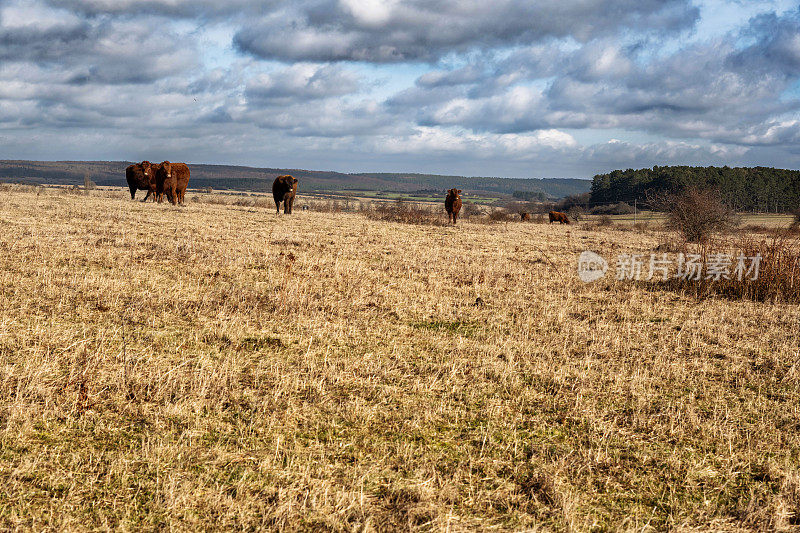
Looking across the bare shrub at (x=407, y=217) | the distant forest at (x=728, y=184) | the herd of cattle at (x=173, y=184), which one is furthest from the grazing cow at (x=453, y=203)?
the distant forest at (x=728, y=184)

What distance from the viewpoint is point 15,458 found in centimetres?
359

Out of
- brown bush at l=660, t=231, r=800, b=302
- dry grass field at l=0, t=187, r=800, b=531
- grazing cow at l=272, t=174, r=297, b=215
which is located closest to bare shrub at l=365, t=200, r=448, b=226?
grazing cow at l=272, t=174, r=297, b=215

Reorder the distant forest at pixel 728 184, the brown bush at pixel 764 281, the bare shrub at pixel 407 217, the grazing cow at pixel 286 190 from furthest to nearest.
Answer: the distant forest at pixel 728 184
the bare shrub at pixel 407 217
the grazing cow at pixel 286 190
the brown bush at pixel 764 281

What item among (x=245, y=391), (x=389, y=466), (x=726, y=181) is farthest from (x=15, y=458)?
(x=726, y=181)

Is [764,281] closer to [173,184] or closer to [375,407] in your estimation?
[375,407]

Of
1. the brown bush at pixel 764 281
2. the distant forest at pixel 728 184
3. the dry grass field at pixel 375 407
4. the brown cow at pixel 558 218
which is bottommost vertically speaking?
the dry grass field at pixel 375 407

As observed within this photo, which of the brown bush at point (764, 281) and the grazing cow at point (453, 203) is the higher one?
the grazing cow at point (453, 203)

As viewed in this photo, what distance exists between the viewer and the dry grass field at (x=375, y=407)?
3.39m

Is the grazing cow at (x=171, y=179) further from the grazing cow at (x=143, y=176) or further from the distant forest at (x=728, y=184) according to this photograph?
the distant forest at (x=728, y=184)

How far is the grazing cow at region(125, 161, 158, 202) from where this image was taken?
29.0 meters

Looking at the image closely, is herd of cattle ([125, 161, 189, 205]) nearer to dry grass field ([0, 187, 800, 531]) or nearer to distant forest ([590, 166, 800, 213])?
dry grass field ([0, 187, 800, 531])

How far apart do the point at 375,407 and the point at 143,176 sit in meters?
29.7

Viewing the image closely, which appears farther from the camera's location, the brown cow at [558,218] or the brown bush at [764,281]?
the brown cow at [558,218]

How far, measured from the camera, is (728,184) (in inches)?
2677
